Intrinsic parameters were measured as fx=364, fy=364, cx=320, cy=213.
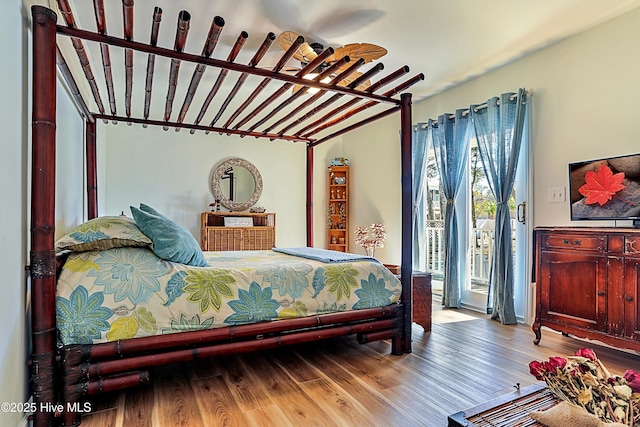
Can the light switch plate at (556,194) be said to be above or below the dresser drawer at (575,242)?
above

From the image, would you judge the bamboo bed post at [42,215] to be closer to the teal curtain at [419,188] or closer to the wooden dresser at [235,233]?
the wooden dresser at [235,233]

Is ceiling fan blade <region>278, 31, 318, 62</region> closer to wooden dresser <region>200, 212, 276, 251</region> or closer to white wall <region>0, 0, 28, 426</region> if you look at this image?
white wall <region>0, 0, 28, 426</region>

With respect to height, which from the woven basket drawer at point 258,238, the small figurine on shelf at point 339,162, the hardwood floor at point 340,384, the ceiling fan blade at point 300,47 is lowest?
the hardwood floor at point 340,384

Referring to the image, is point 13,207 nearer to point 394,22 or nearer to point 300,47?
point 300,47

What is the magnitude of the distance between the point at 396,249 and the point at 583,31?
3249 millimetres

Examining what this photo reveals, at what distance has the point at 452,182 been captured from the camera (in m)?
4.25

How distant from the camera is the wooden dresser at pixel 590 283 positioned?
2.42 m

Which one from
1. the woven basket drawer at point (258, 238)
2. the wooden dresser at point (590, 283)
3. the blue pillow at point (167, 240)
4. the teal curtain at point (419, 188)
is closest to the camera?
the blue pillow at point (167, 240)

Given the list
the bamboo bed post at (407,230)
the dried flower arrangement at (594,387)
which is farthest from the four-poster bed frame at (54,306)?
the dried flower arrangement at (594,387)

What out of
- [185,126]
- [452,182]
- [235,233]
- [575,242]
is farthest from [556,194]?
[235,233]

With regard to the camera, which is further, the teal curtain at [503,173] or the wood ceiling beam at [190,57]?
the teal curtain at [503,173]

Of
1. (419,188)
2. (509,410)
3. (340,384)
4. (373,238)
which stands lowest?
(340,384)

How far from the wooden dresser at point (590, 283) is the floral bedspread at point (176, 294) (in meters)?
1.54

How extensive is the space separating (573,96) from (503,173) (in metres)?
0.86
